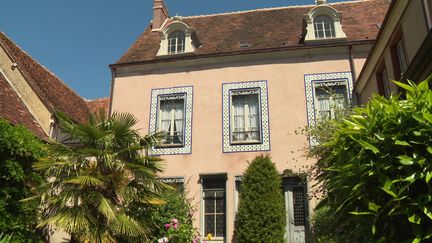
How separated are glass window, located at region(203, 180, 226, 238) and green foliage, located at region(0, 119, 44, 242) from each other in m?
5.13

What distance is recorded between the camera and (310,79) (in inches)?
523

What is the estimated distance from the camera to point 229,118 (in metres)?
13.4

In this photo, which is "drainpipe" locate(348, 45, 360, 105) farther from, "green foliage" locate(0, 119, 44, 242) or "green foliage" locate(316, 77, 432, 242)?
"green foliage" locate(0, 119, 44, 242)

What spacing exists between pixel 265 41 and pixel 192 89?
3356 mm

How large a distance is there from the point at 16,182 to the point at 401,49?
9.55 meters

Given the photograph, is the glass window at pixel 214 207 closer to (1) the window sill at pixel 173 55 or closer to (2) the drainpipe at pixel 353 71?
(1) the window sill at pixel 173 55

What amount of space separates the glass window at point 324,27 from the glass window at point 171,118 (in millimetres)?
5343

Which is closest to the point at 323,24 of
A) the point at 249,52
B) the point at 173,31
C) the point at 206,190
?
the point at 249,52

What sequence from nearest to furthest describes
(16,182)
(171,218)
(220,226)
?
(16,182), (171,218), (220,226)

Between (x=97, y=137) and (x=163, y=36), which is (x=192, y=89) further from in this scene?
(x=97, y=137)

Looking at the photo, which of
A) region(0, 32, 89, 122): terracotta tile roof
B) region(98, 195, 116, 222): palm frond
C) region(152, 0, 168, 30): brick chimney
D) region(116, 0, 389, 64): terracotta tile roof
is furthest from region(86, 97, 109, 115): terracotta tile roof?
region(98, 195, 116, 222): palm frond

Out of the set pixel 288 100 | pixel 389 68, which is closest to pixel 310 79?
pixel 288 100

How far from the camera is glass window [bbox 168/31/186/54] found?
49.4ft

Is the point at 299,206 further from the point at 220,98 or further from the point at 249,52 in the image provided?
the point at 249,52
